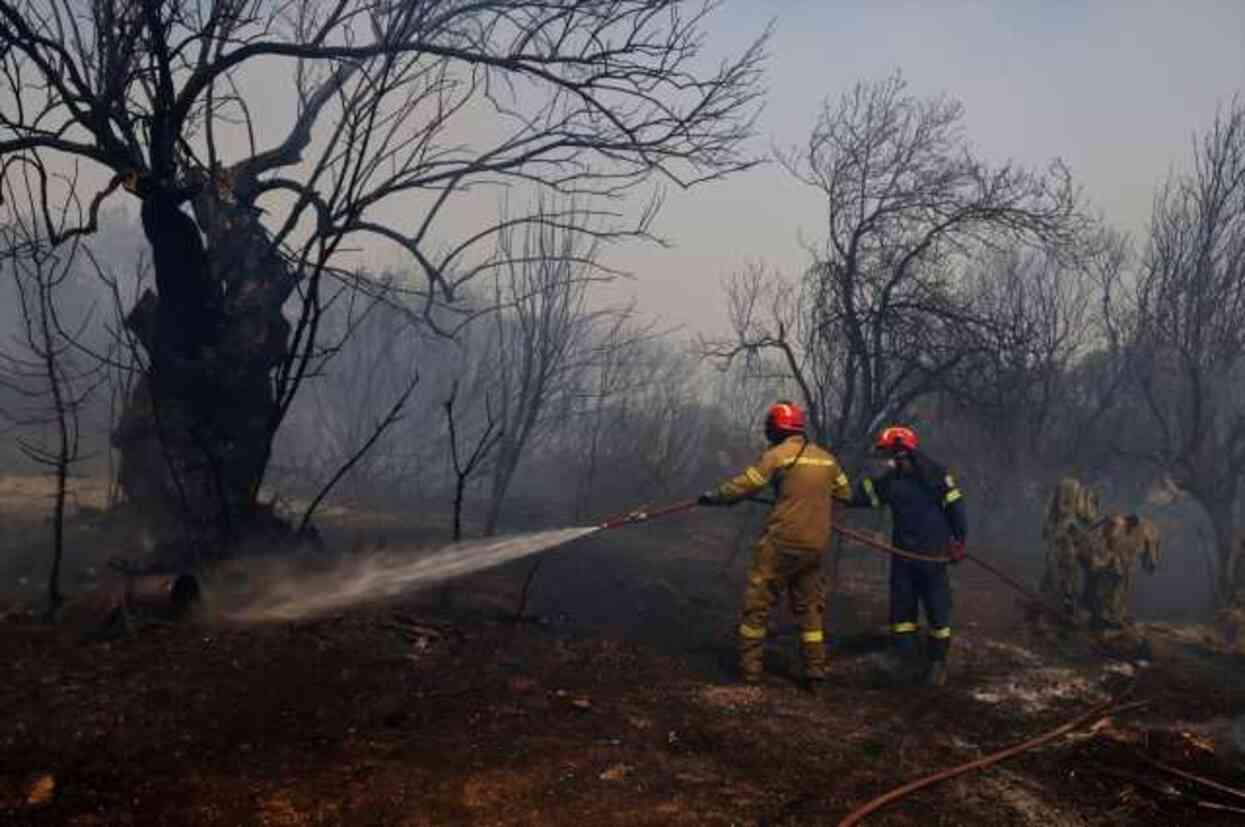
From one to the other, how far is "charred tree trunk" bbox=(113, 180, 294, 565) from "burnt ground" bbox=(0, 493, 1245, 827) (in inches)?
81.1

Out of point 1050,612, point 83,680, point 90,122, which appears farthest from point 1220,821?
point 90,122

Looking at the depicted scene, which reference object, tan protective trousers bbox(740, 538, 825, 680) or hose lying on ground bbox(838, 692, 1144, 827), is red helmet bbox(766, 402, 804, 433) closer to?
tan protective trousers bbox(740, 538, 825, 680)

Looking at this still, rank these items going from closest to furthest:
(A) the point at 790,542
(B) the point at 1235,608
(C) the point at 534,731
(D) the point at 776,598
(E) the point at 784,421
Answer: (C) the point at 534,731
(A) the point at 790,542
(D) the point at 776,598
(E) the point at 784,421
(B) the point at 1235,608

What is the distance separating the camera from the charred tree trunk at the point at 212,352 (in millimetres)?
7246

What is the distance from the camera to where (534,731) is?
4.42 m

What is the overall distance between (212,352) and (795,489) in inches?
206

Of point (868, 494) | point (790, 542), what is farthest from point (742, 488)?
point (868, 494)

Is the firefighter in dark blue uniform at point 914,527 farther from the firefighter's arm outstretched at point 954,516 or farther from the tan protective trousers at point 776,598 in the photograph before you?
the tan protective trousers at point 776,598

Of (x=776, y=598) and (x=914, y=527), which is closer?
(x=776, y=598)

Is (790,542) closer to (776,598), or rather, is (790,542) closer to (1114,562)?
(776,598)

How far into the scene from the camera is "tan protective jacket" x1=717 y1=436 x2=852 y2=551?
5902 millimetres

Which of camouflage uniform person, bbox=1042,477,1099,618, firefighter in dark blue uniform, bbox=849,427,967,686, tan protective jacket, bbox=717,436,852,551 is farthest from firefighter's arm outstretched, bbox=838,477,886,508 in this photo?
camouflage uniform person, bbox=1042,477,1099,618

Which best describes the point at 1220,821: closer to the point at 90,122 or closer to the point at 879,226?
the point at 879,226

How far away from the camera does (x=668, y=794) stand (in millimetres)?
3820
